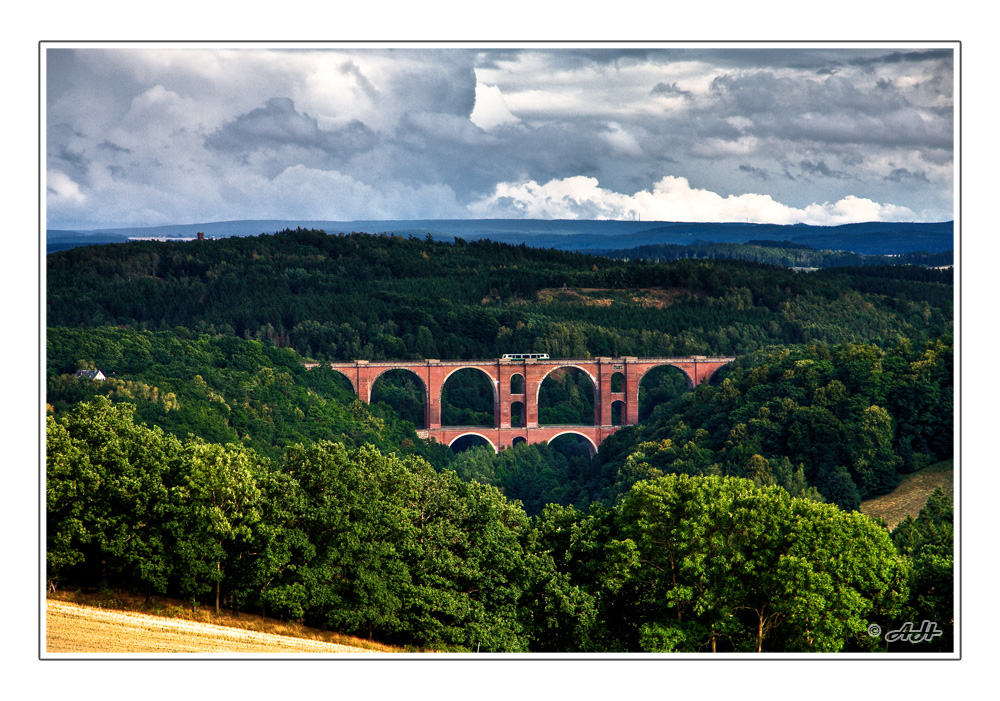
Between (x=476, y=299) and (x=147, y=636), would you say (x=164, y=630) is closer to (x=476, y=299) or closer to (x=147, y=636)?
(x=147, y=636)

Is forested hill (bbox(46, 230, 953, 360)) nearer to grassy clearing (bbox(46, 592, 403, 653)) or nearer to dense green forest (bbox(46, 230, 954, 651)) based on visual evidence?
dense green forest (bbox(46, 230, 954, 651))

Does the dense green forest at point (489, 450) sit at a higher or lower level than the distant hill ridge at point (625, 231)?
lower

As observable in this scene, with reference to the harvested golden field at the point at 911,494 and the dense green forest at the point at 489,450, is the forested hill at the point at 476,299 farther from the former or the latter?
the harvested golden field at the point at 911,494

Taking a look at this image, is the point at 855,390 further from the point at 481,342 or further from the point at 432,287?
the point at 432,287
